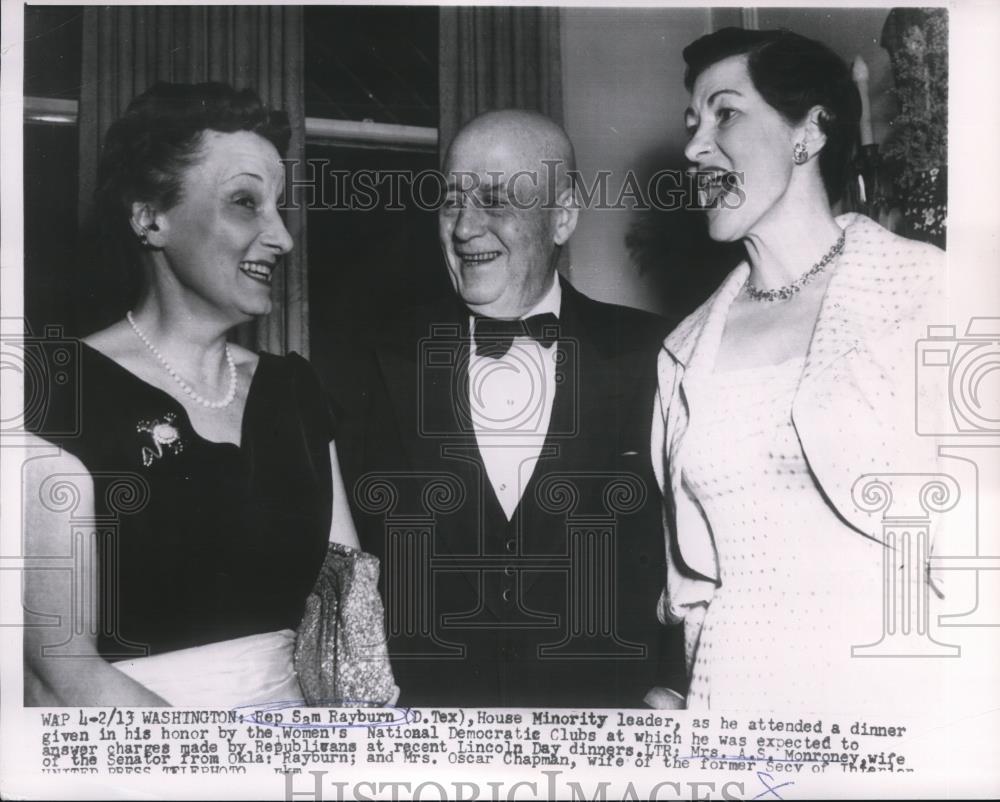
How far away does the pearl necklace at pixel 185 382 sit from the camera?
2184 mm

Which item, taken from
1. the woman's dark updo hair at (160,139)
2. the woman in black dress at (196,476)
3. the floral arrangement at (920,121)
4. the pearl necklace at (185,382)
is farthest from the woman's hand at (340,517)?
the floral arrangement at (920,121)

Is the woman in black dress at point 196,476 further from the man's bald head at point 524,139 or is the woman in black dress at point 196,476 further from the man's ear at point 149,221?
the man's bald head at point 524,139

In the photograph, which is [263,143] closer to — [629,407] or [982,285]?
[629,407]

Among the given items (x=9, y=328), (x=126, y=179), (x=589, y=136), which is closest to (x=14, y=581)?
(x=9, y=328)

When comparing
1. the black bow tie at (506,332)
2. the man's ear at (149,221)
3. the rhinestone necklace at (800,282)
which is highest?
the man's ear at (149,221)

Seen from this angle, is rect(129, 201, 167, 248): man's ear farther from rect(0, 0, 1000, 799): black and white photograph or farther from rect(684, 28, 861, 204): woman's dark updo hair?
rect(684, 28, 861, 204): woman's dark updo hair

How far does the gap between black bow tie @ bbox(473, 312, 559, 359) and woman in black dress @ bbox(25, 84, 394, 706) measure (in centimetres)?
39

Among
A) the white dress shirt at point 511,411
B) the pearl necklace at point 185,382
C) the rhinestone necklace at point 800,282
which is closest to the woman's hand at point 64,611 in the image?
the pearl necklace at point 185,382

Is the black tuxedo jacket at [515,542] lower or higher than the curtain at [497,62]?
lower

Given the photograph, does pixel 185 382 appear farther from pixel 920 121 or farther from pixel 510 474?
pixel 920 121

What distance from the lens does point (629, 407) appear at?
219cm

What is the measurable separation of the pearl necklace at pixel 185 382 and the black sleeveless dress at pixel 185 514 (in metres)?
0.04

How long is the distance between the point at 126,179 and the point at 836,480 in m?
1.66

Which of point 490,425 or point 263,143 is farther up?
point 263,143
